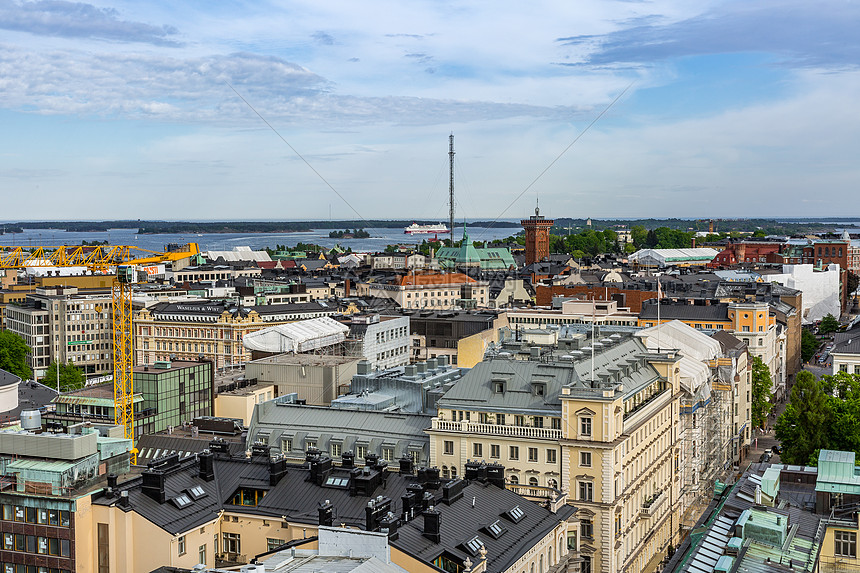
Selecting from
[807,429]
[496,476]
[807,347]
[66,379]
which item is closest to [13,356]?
[66,379]

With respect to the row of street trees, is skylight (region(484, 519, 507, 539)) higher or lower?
higher

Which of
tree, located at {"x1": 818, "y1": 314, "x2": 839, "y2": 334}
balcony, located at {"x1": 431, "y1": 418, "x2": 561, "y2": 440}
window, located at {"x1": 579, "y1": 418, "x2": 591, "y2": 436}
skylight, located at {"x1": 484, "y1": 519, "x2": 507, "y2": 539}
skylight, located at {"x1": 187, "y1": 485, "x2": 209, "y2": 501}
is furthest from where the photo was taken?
tree, located at {"x1": 818, "y1": 314, "x2": 839, "y2": 334}

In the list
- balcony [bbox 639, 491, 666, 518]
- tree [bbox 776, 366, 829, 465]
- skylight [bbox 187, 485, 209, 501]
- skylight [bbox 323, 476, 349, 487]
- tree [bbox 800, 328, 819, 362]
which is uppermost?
skylight [bbox 323, 476, 349, 487]

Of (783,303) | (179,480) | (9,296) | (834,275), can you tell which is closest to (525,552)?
(179,480)

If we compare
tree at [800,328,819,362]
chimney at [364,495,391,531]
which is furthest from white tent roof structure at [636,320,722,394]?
tree at [800,328,819,362]

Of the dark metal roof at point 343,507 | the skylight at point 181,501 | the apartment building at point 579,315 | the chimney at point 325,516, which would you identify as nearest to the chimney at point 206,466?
the dark metal roof at point 343,507

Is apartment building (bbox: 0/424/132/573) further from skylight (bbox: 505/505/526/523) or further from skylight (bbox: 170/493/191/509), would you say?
skylight (bbox: 505/505/526/523)

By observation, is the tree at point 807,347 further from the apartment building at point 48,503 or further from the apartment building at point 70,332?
the apartment building at point 48,503
